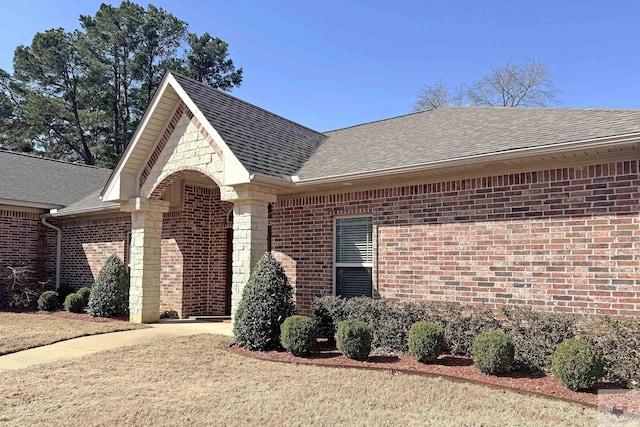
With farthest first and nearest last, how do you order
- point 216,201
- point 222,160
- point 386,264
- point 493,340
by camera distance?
point 216,201, point 222,160, point 386,264, point 493,340

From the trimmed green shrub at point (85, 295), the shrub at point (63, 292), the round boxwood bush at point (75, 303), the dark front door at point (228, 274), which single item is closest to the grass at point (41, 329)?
the round boxwood bush at point (75, 303)

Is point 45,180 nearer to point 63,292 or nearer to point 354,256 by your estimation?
point 63,292

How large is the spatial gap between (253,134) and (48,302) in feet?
26.8

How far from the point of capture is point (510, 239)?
25.5 feet

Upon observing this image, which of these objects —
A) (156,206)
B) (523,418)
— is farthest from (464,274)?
(156,206)

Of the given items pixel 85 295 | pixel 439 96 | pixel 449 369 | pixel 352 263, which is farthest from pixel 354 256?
pixel 439 96

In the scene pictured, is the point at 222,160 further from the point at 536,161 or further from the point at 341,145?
the point at 536,161

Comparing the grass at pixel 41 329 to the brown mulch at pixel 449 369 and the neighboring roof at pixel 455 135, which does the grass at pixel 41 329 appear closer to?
the brown mulch at pixel 449 369

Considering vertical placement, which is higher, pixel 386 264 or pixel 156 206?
pixel 156 206

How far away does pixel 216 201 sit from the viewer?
1355 cm

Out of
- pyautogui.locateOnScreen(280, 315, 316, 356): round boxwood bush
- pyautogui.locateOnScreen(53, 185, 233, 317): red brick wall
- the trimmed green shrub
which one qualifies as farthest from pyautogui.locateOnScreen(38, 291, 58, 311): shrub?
pyautogui.locateOnScreen(280, 315, 316, 356): round boxwood bush

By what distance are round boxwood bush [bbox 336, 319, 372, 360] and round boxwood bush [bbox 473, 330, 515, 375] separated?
5.34 ft

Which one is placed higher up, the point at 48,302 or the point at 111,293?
the point at 111,293

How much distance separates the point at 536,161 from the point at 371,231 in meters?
3.25
